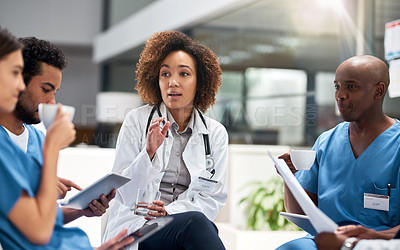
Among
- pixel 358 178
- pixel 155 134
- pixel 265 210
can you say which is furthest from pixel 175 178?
pixel 265 210

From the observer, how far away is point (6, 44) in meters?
1.32

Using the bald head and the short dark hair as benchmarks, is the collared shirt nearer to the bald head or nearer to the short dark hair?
the bald head

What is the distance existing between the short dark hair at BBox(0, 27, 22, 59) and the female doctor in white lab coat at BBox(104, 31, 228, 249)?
2.60 feet

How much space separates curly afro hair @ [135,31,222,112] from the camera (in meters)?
2.47

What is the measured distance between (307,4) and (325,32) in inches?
14.5

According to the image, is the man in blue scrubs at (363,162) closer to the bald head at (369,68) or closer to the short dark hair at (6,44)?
the bald head at (369,68)

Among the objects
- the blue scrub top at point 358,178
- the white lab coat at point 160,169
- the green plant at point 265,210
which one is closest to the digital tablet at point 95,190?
the white lab coat at point 160,169

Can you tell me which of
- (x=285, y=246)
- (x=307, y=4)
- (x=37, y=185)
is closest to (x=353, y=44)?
(x=307, y=4)

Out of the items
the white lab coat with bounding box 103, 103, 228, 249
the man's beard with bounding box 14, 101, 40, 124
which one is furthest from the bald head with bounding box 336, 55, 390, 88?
the man's beard with bounding box 14, 101, 40, 124

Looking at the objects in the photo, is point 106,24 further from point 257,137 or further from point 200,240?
point 200,240

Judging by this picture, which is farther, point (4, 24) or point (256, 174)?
point (4, 24)

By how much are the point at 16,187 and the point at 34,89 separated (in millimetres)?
441

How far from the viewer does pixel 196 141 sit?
2.36m

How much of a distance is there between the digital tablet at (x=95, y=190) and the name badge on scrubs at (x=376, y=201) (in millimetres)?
880
